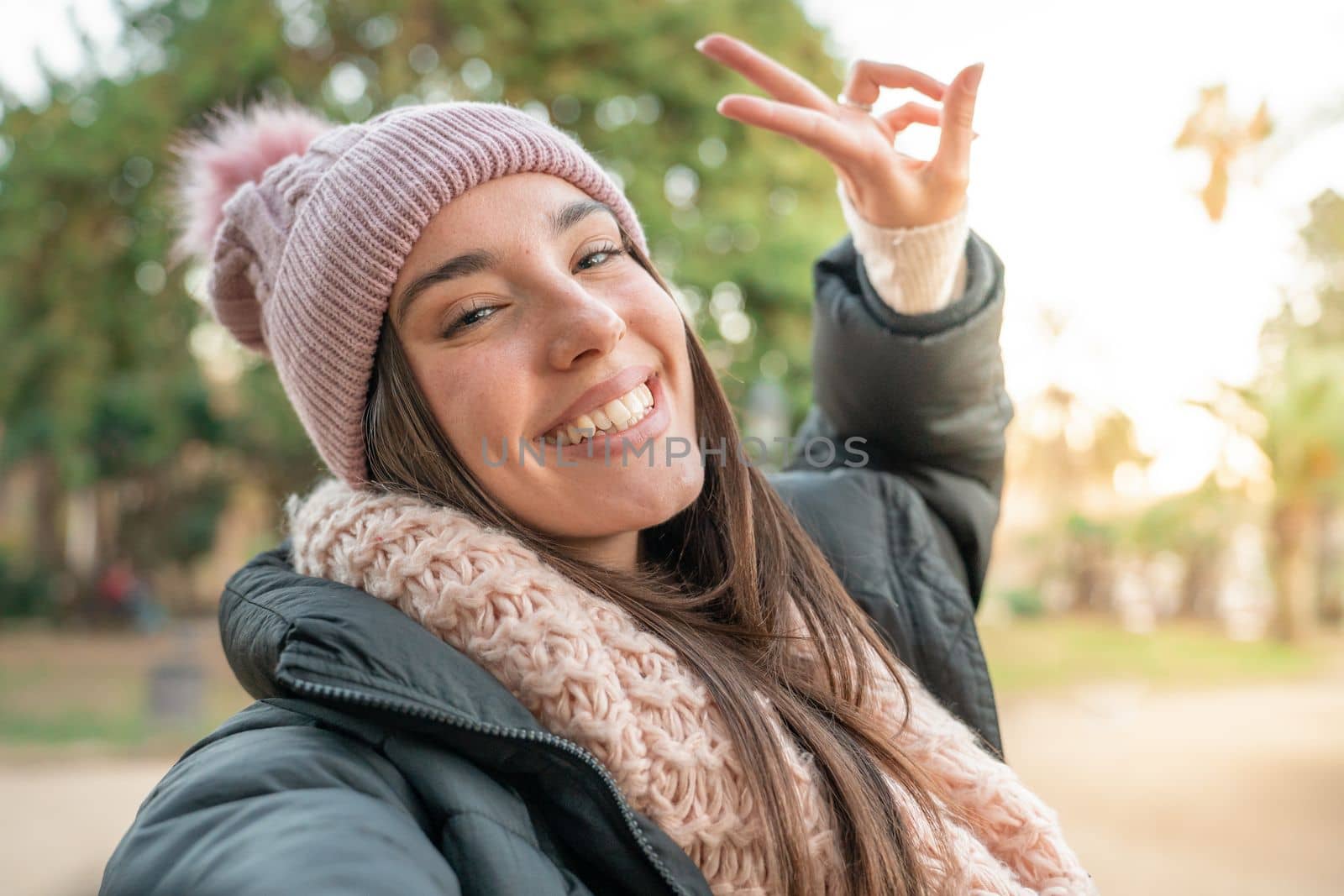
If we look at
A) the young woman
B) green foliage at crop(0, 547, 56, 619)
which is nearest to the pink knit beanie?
the young woman

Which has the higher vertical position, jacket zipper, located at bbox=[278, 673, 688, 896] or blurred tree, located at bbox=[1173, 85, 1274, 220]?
blurred tree, located at bbox=[1173, 85, 1274, 220]

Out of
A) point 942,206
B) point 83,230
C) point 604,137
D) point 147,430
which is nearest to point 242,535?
point 147,430

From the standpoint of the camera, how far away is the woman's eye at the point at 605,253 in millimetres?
1429

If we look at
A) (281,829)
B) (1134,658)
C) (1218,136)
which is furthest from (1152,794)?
(281,829)

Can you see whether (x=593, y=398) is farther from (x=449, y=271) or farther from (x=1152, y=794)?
(x=1152, y=794)

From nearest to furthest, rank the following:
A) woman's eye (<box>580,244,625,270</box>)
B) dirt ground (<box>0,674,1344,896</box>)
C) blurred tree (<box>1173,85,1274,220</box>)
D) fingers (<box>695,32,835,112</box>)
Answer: woman's eye (<box>580,244,625,270</box>), fingers (<box>695,32,835,112</box>), dirt ground (<box>0,674,1344,896</box>), blurred tree (<box>1173,85,1274,220</box>)

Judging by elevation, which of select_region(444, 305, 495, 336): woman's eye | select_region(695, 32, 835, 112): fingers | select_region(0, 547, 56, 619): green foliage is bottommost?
select_region(0, 547, 56, 619): green foliage

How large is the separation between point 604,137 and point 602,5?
0.89 metres

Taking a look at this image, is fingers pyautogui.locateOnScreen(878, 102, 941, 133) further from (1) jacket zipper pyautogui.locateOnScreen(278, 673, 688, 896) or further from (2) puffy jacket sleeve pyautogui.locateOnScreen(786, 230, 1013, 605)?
(1) jacket zipper pyautogui.locateOnScreen(278, 673, 688, 896)

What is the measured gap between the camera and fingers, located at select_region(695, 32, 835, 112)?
1.59m

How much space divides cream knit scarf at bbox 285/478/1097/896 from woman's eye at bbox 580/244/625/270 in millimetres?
384

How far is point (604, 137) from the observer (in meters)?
7.49

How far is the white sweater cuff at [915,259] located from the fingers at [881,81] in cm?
14

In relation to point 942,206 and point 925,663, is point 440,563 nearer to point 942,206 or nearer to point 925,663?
point 925,663
